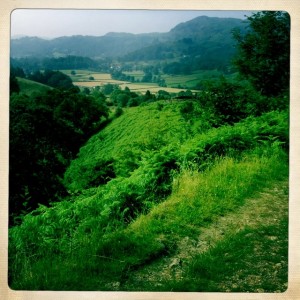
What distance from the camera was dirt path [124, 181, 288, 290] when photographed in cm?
415

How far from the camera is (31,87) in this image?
15.4 ft

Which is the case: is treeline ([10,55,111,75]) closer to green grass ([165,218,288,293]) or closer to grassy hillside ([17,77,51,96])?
grassy hillside ([17,77,51,96])

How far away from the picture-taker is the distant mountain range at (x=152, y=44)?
4.61m

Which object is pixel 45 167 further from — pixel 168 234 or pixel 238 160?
pixel 238 160

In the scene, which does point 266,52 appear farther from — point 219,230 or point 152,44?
point 219,230

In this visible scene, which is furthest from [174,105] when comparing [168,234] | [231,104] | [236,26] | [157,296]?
[157,296]

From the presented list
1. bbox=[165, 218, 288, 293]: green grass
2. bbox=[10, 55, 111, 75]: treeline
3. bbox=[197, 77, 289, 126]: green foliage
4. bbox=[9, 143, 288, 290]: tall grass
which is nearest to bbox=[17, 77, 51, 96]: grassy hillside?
bbox=[10, 55, 111, 75]: treeline

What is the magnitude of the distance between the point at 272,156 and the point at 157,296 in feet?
5.99

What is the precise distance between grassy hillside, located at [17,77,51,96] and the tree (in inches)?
74.5

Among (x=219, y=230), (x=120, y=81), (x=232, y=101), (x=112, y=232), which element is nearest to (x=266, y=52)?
(x=232, y=101)

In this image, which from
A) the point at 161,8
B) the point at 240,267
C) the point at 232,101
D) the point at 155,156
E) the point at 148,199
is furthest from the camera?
the point at 232,101

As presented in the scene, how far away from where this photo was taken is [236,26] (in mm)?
4613

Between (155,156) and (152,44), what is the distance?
3.58ft

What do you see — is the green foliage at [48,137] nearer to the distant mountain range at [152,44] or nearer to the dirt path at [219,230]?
the distant mountain range at [152,44]
